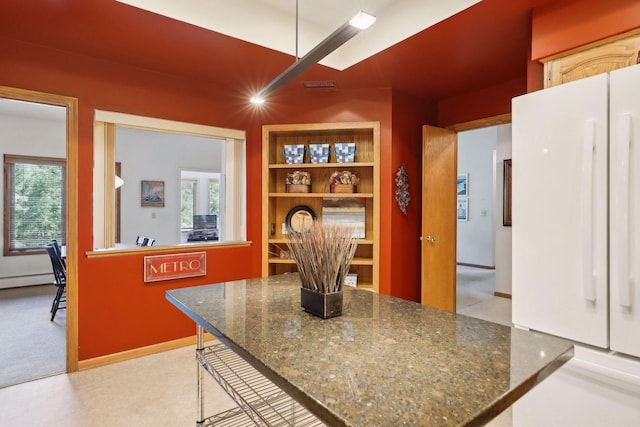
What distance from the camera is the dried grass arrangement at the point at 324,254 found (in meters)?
1.35

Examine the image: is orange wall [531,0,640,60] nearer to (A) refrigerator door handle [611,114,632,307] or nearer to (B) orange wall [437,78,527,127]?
(A) refrigerator door handle [611,114,632,307]

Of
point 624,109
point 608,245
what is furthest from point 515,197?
point 624,109

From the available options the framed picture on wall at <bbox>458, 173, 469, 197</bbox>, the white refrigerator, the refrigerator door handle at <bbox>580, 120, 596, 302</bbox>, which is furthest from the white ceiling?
the framed picture on wall at <bbox>458, 173, 469, 197</bbox>

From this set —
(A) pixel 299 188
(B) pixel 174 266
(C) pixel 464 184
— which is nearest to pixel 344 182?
(A) pixel 299 188

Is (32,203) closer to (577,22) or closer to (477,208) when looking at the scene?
(577,22)

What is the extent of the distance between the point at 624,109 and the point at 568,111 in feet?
0.67

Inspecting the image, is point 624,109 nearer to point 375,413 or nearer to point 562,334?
point 562,334

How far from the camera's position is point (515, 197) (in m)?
1.80

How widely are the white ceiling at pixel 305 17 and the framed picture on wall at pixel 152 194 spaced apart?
4631 mm

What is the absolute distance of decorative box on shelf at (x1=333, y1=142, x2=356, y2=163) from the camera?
11.7 feet

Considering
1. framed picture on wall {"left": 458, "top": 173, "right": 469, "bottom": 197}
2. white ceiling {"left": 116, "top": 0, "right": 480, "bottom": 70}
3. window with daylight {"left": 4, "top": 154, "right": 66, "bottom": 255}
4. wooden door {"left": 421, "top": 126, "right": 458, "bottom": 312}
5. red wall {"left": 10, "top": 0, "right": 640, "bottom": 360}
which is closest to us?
white ceiling {"left": 116, "top": 0, "right": 480, "bottom": 70}

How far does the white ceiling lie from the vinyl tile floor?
81.6 inches

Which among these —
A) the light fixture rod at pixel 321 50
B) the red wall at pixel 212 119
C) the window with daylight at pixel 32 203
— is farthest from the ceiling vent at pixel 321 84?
the window with daylight at pixel 32 203

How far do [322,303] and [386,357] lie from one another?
1.31 feet
